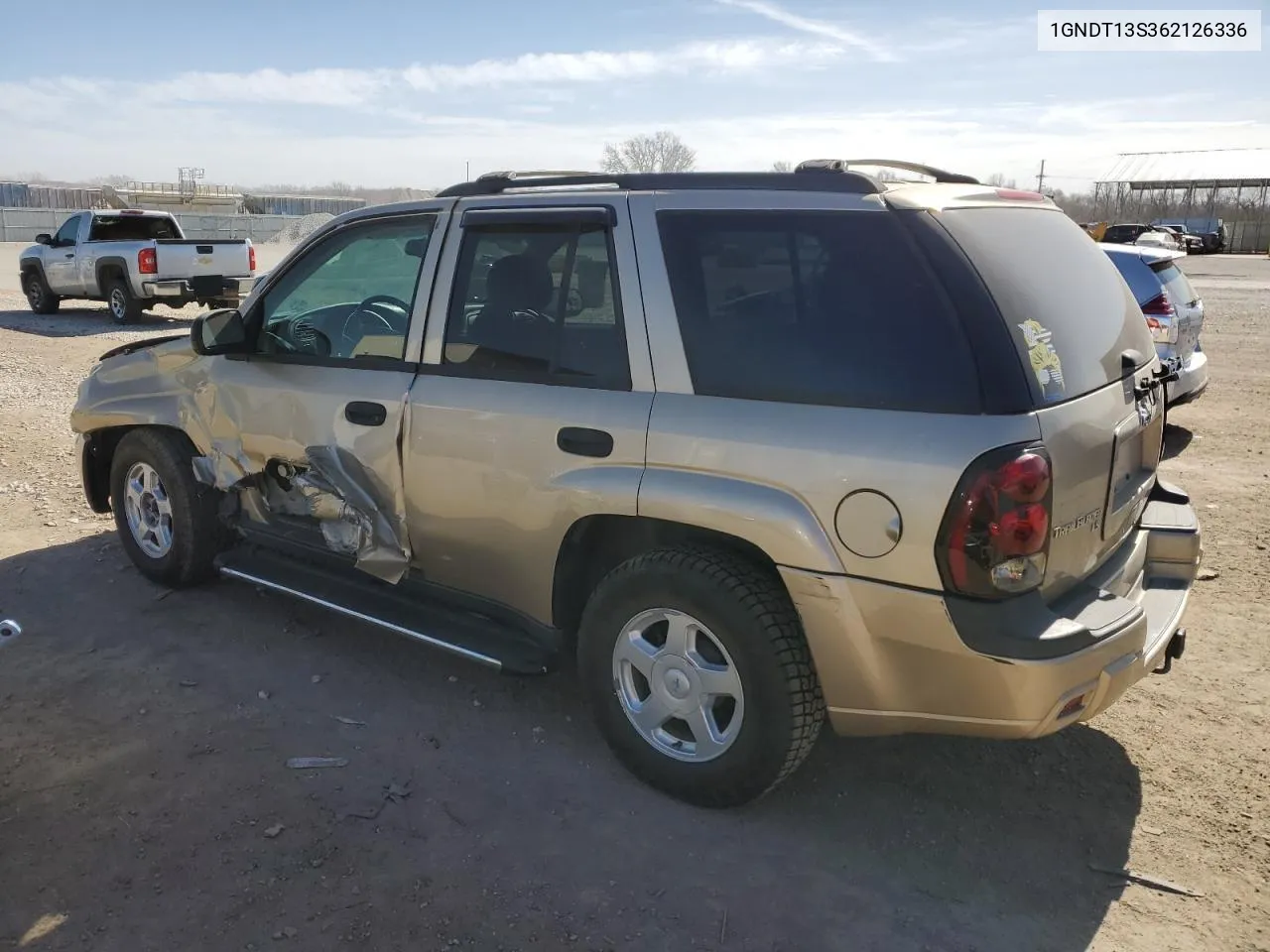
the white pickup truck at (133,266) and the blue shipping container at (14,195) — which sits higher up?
the blue shipping container at (14,195)

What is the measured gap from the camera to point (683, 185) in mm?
3457

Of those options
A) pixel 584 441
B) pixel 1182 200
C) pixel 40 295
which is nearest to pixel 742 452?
pixel 584 441

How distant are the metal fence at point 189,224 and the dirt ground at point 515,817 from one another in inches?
1594

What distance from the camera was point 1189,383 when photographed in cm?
805

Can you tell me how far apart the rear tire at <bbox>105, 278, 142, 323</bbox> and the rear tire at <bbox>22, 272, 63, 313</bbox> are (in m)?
2.00

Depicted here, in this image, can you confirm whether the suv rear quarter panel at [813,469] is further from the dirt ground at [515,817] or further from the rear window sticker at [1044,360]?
the dirt ground at [515,817]

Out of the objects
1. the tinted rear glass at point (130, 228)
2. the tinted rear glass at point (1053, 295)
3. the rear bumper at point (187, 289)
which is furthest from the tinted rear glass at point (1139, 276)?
the tinted rear glass at point (130, 228)

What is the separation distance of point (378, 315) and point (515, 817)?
84.2 inches

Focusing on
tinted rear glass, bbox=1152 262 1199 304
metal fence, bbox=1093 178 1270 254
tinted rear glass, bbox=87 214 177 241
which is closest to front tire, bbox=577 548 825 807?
tinted rear glass, bbox=1152 262 1199 304

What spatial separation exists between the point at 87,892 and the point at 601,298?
242cm

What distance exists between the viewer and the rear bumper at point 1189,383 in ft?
26.1

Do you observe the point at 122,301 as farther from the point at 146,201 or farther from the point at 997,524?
the point at 146,201

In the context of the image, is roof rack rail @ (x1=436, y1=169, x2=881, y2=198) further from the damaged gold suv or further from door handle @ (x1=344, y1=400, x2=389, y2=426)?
door handle @ (x1=344, y1=400, x2=389, y2=426)

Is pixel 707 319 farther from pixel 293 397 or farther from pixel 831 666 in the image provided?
pixel 293 397
